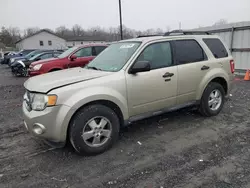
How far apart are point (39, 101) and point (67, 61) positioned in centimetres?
591

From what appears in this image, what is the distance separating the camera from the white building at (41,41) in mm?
57094

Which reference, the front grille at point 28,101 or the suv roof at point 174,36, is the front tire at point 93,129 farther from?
the suv roof at point 174,36

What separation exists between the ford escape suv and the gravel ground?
0.35 metres

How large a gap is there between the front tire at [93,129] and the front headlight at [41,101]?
0.41 meters

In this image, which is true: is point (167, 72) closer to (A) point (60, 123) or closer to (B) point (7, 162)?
(A) point (60, 123)

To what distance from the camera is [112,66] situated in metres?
3.72

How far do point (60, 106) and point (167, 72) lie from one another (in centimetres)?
202

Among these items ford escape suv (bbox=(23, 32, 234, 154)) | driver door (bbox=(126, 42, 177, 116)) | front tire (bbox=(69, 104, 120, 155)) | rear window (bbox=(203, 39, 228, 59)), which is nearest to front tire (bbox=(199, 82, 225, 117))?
ford escape suv (bbox=(23, 32, 234, 154))

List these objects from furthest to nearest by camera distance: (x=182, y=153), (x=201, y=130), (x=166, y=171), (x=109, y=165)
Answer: (x=201, y=130) → (x=182, y=153) → (x=109, y=165) → (x=166, y=171)

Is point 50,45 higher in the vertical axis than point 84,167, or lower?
higher

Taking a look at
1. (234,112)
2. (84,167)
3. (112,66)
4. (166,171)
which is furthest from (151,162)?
(234,112)

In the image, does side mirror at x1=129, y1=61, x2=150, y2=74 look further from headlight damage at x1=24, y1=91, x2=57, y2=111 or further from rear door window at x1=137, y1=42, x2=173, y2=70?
headlight damage at x1=24, y1=91, x2=57, y2=111

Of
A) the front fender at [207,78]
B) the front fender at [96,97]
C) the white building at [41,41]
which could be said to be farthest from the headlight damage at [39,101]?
the white building at [41,41]

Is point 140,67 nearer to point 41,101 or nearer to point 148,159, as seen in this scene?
point 148,159
